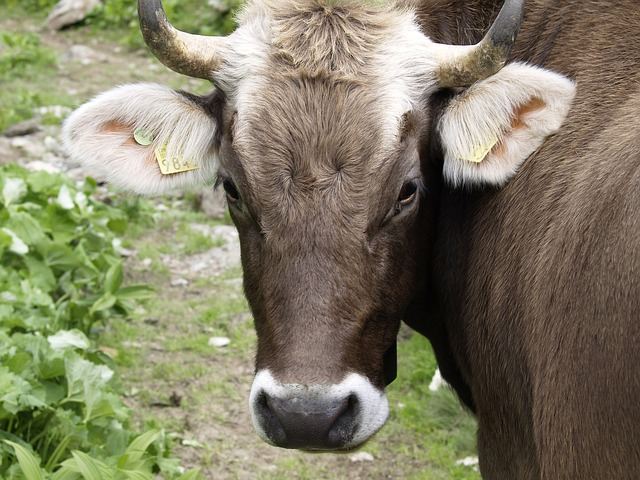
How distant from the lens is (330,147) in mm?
3287

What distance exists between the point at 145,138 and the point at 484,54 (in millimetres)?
1395

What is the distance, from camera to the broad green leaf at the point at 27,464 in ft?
12.7

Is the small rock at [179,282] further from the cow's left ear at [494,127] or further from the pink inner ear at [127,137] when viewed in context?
the cow's left ear at [494,127]

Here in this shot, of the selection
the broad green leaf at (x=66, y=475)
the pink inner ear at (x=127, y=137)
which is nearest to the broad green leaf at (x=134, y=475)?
the broad green leaf at (x=66, y=475)

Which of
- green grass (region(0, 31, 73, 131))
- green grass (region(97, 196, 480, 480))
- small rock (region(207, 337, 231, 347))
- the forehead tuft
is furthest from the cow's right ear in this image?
green grass (region(0, 31, 73, 131))

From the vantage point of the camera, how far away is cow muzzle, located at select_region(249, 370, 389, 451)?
306 cm

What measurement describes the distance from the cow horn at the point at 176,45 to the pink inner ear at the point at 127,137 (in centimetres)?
39

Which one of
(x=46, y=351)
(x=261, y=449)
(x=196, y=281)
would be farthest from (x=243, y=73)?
(x=196, y=281)

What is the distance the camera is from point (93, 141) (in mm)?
3844

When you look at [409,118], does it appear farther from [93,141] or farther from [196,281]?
[196,281]

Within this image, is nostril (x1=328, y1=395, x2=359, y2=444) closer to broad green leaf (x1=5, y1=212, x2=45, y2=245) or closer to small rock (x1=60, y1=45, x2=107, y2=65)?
broad green leaf (x1=5, y1=212, x2=45, y2=245)

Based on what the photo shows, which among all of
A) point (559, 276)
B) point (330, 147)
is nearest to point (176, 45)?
point (330, 147)

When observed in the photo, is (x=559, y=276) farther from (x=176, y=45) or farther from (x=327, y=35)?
(x=176, y=45)

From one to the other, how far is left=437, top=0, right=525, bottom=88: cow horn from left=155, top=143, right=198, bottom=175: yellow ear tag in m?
1.07
